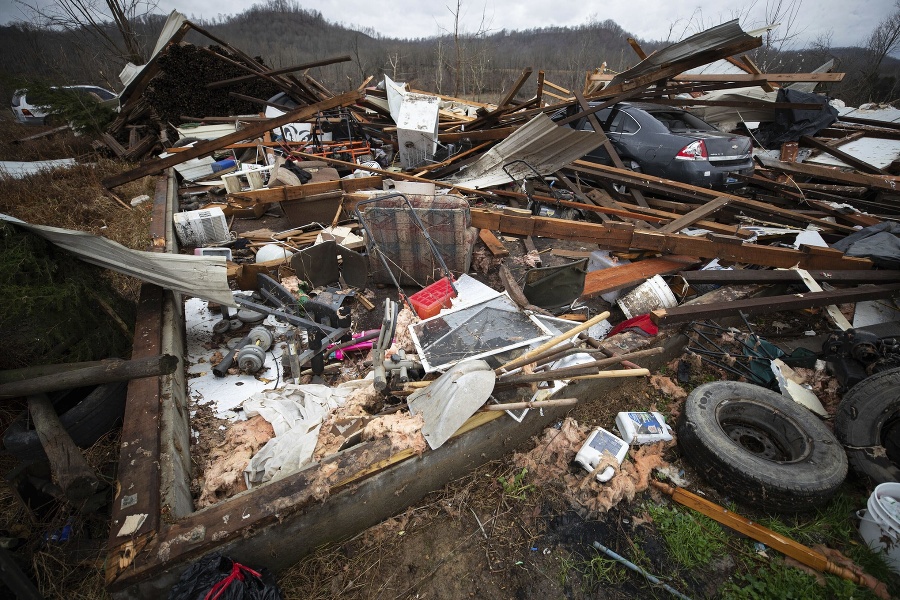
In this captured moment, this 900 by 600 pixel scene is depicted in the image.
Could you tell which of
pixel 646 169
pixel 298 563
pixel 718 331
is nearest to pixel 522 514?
pixel 298 563

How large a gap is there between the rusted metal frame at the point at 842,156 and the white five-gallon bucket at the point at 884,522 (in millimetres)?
7906

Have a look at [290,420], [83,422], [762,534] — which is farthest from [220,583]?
[762,534]

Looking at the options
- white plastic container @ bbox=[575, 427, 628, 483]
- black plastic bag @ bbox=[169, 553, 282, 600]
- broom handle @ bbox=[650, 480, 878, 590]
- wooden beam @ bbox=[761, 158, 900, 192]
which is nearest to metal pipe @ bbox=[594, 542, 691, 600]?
white plastic container @ bbox=[575, 427, 628, 483]

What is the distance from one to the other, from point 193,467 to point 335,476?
126cm

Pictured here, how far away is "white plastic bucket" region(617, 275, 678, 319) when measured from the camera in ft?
13.3

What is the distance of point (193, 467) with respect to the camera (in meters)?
2.74

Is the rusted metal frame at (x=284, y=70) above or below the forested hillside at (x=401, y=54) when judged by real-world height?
below

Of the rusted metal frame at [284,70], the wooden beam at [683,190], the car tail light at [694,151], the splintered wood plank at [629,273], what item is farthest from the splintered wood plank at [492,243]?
the rusted metal frame at [284,70]

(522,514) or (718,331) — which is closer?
(522,514)

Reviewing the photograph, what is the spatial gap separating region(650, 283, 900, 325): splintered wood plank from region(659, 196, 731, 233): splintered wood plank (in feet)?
4.42

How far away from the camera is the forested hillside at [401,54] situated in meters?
15.3

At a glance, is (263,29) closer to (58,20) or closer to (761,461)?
(58,20)

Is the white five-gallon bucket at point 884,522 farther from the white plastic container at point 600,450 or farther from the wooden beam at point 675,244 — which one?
the wooden beam at point 675,244

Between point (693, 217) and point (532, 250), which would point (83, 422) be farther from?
point (693, 217)
